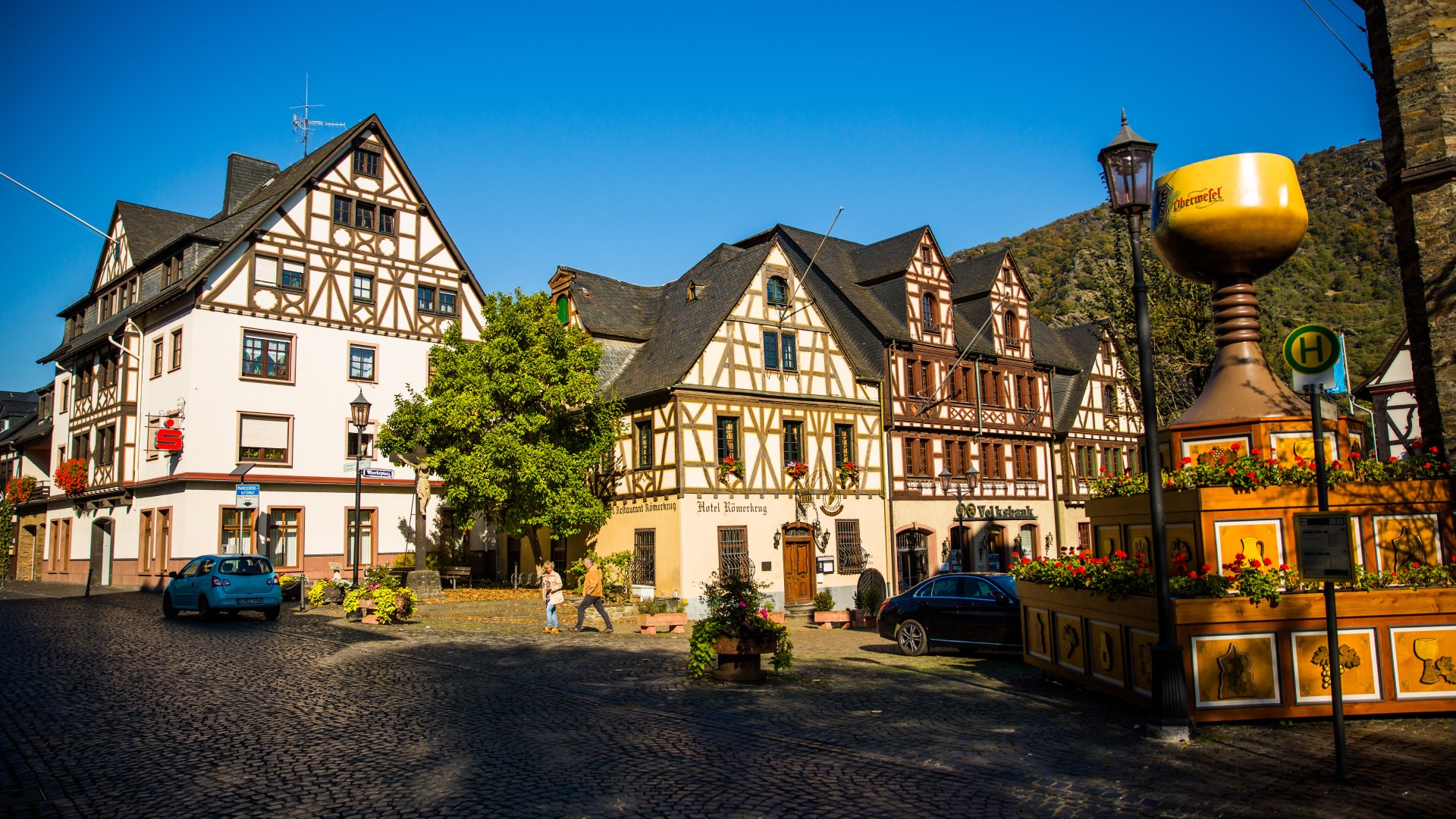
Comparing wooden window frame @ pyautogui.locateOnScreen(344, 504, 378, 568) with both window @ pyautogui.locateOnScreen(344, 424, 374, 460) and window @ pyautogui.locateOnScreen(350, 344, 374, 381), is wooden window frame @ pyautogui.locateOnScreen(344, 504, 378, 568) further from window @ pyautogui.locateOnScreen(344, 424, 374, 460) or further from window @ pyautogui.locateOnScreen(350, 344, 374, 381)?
window @ pyautogui.locateOnScreen(350, 344, 374, 381)

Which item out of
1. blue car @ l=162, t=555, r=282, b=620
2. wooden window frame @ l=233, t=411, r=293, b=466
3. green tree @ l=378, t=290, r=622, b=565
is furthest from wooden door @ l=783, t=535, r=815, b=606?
wooden window frame @ l=233, t=411, r=293, b=466

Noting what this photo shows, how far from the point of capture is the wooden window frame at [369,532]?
3328 centimetres

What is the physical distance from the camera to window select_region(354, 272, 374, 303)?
34375 mm

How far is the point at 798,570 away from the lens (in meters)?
30.5

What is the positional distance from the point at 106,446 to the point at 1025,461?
34.9 m

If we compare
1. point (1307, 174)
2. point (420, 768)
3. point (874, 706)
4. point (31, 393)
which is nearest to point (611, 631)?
point (874, 706)

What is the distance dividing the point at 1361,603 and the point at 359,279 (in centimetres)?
3192

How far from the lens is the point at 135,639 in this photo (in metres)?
Result: 18.6

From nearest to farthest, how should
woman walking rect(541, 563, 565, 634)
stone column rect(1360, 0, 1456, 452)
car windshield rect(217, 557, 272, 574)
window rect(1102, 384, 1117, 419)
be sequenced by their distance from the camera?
stone column rect(1360, 0, 1456, 452), woman walking rect(541, 563, 565, 634), car windshield rect(217, 557, 272, 574), window rect(1102, 384, 1117, 419)

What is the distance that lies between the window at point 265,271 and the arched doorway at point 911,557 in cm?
2274

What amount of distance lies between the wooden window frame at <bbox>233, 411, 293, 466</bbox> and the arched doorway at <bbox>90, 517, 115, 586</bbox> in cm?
803

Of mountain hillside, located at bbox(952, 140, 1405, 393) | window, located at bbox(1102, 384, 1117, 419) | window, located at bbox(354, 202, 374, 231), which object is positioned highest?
mountain hillside, located at bbox(952, 140, 1405, 393)

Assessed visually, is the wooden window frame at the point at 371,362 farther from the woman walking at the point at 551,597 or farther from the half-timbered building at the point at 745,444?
the woman walking at the point at 551,597

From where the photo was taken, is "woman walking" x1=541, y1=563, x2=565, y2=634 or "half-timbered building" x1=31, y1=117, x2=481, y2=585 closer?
"woman walking" x1=541, y1=563, x2=565, y2=634
